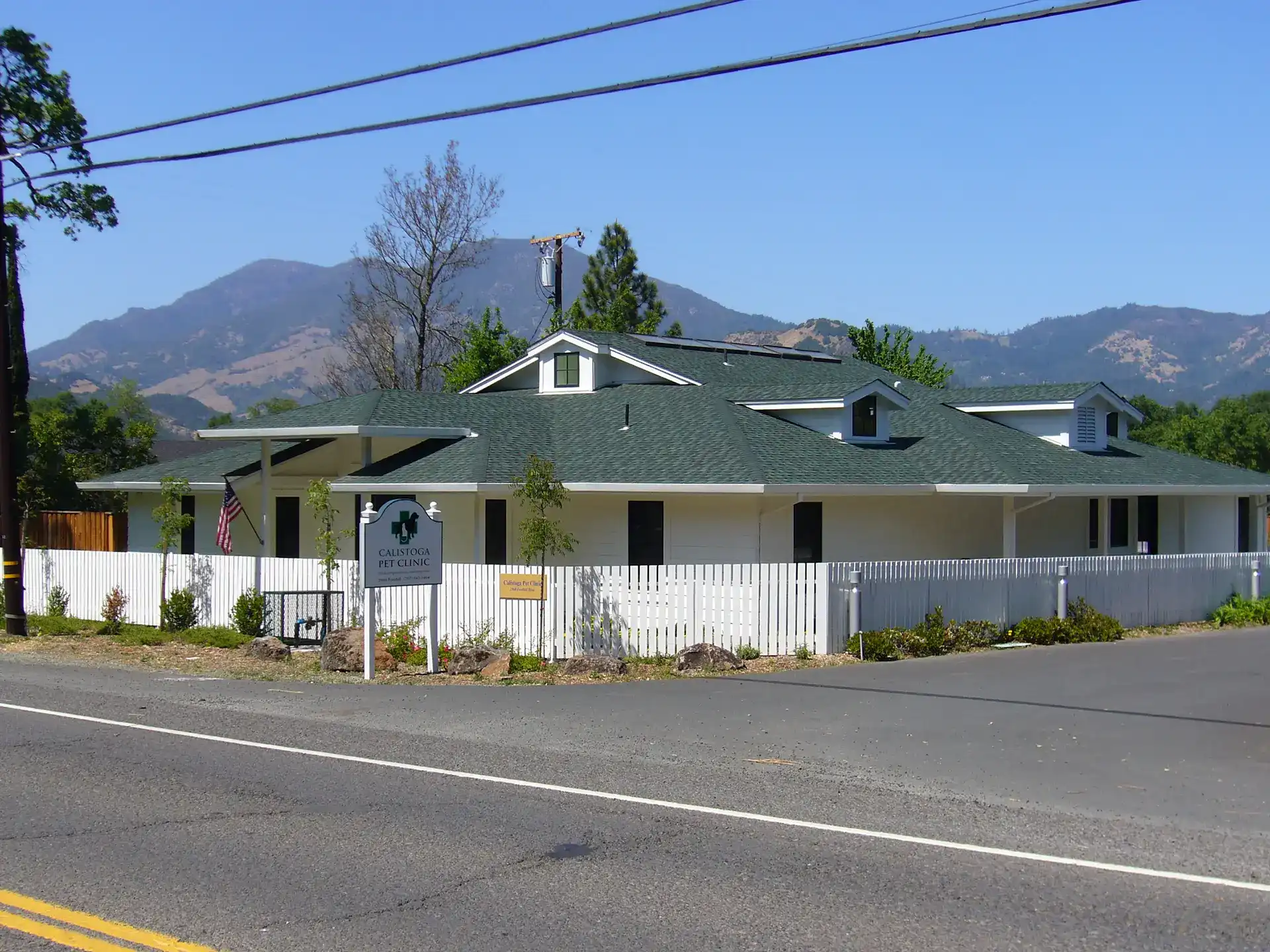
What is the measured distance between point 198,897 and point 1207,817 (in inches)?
279

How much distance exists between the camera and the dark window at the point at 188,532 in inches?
1168

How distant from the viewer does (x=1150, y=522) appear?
30750 mm

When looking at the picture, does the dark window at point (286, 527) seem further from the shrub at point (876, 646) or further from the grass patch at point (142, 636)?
the shrub at point (876, 646)

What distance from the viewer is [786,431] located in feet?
84.2

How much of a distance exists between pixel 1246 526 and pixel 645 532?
17.9 meters

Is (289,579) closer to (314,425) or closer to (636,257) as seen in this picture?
(314,425)

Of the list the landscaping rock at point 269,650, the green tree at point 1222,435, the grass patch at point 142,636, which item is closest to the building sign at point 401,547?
the landscaping rock at point 269,650

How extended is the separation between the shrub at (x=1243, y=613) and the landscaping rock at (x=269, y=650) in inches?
→ 677

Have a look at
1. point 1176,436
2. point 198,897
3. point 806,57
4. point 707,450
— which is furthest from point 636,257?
point 198,897

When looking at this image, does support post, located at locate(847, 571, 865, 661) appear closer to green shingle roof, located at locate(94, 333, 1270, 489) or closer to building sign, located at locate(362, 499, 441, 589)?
green shingle roof, located at locate(94, 333, 1270, 489)

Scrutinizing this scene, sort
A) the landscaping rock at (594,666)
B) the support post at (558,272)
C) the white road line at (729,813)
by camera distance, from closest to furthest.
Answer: the white road line at (729,813), the landscaping rock at (594,666), the support post at (558,272)

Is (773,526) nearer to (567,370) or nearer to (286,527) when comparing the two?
(567,370)

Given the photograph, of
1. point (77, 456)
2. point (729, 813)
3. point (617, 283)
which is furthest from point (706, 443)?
point (617, 283)

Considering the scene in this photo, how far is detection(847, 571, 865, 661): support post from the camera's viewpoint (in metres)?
19.0
